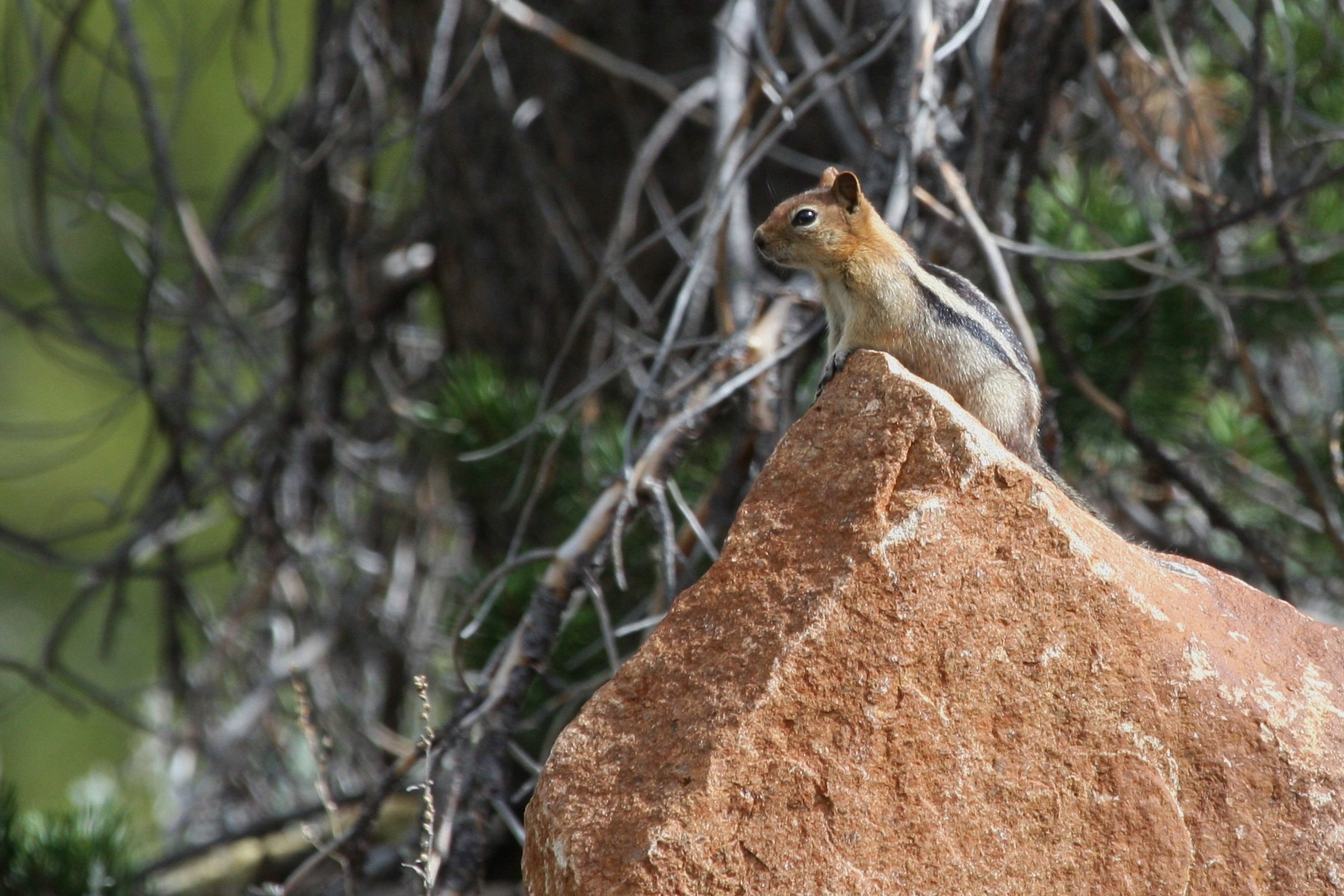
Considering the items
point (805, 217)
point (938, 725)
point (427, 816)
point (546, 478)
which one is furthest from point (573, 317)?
point (938, 725)

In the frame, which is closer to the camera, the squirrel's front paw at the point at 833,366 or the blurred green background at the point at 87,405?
the squirrel's front paw at the point at 833,366

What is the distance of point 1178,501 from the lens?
14.2 feet

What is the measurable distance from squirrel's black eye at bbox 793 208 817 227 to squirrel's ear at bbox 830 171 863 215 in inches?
2.5

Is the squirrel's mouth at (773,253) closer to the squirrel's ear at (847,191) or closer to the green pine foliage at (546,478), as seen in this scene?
the squirrel's ear at (847,191)

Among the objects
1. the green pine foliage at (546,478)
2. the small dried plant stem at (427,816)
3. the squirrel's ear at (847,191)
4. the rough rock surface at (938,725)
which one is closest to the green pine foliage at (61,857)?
the green pine foliage at (546,478)

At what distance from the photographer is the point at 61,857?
387 centimetres

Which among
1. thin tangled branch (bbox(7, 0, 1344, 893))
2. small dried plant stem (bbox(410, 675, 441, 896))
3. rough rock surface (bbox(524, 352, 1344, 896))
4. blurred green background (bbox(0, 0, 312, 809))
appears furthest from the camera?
blurred green background (bbox(0, 0, 312, 809))

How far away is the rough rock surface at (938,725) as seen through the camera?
1940mm

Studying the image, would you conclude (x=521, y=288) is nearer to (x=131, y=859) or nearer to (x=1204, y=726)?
(x=131, y=859)

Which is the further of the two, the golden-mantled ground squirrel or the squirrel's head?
the squirrel's head

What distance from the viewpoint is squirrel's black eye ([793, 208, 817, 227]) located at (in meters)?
3.07

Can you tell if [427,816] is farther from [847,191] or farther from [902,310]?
[847,191]

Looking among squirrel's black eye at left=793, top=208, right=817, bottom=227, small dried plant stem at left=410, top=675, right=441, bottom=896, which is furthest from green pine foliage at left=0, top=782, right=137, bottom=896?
squirrel's black eye at left=793, top=208, right=817, bottom=227

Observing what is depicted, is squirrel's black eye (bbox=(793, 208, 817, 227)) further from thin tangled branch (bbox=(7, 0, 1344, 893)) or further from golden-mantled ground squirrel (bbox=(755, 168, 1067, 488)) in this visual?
thin tangled branch (bbox=(7, 0, 1344, 893))
